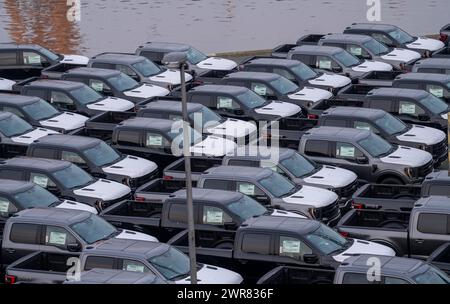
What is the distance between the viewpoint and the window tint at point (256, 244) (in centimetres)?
2405

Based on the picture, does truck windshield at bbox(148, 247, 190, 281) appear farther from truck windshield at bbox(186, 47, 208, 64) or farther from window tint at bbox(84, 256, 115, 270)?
truck windshield at bbox(186, 47, 208, 64)

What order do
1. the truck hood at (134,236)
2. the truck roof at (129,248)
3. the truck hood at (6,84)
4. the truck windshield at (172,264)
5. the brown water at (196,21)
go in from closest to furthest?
the truck windshield at (172,264) → the truck roof at (129,248) → the truck hood at (134,236) → the truck hood at (6,84) → the brown water at (196,21)

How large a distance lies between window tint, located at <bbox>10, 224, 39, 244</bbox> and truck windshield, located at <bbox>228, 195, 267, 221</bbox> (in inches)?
161

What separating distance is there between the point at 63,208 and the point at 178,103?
869 centimetres

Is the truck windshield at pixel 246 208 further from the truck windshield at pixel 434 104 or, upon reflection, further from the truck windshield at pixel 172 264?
the truck windshield at pixel 434 104

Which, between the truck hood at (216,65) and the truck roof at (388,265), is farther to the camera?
the truck hood at (216,65)

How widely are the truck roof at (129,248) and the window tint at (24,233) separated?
170 centimetres

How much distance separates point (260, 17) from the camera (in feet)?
200

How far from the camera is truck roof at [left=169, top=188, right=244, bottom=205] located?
26.0 metres

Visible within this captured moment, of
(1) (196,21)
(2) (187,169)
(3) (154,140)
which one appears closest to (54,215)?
(2) (187,169)

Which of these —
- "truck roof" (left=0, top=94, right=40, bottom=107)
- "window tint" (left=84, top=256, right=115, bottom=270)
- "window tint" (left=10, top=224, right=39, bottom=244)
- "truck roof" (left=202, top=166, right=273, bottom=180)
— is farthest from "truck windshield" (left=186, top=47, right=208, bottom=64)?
"window tint" (left=84, top=256, right=115, bottom=270)

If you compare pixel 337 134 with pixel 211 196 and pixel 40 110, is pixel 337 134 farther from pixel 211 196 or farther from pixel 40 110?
Result: pixel 40 110

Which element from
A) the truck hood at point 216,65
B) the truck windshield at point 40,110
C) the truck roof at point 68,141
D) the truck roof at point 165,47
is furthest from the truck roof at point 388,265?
the truck roof at point 165,47
